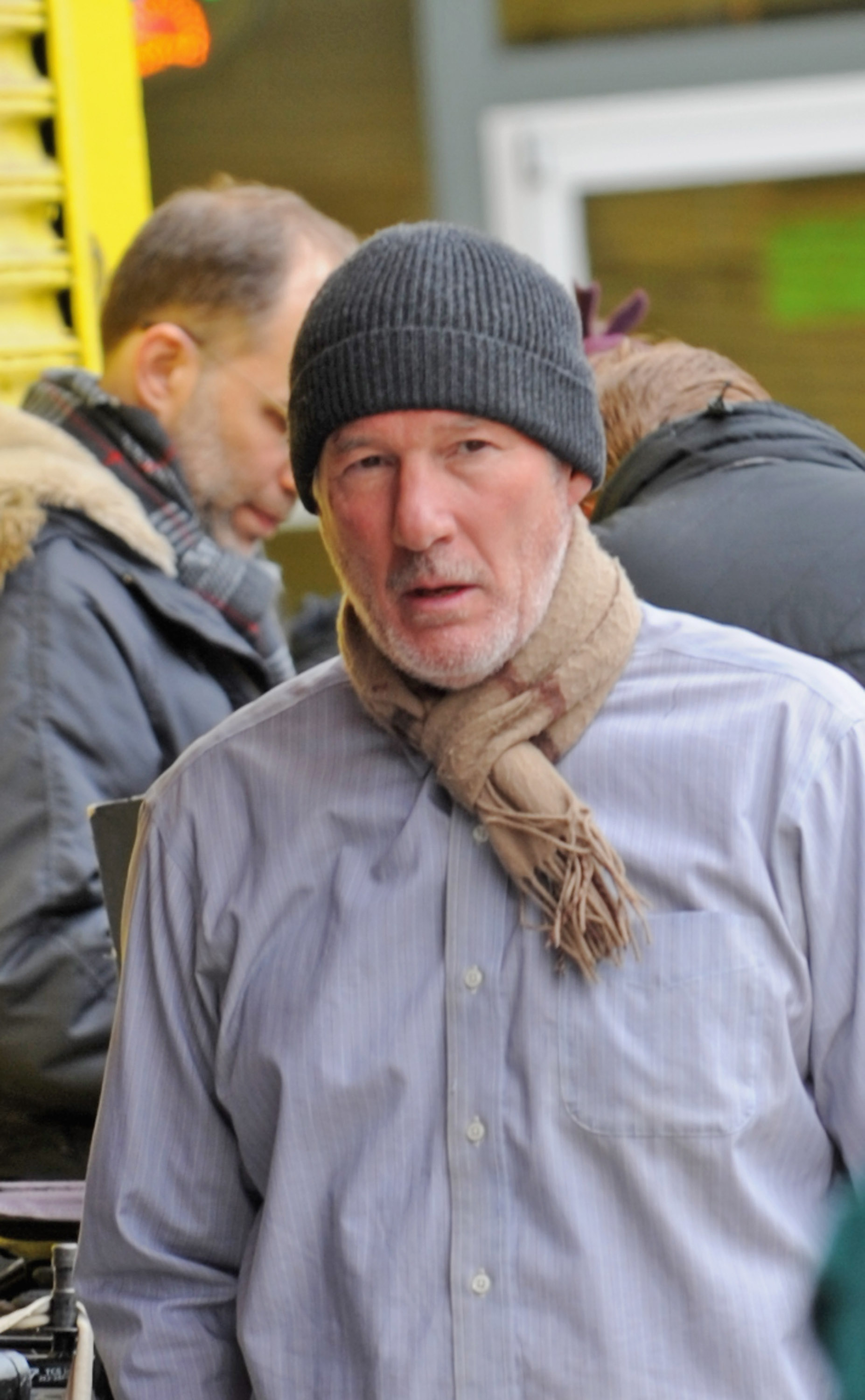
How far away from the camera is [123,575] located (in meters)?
2.56

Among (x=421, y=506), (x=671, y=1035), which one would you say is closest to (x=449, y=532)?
(x=421, y=506)

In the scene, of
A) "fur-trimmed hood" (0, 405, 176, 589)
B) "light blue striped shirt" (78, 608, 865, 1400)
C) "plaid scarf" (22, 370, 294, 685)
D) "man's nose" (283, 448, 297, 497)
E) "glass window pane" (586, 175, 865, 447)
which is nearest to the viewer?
"light blue striped shirt" (78, 608, 865, 1400)

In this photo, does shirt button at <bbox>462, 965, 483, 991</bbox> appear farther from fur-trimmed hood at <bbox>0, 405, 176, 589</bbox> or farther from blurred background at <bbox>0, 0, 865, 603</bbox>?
blurred background at <bbox>0, 0, 865, 603</bbox>

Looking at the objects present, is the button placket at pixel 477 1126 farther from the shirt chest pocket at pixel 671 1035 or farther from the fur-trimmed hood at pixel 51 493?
the fur-trimmed hood at pixel 51 493

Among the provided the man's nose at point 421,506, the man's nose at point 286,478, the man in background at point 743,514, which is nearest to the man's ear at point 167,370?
the man's nose at point 286,478

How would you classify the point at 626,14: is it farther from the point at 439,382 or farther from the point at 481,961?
the point at 481,961

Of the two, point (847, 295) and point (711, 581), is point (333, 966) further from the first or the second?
point (847, 295)

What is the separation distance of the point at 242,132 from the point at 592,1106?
476 cm

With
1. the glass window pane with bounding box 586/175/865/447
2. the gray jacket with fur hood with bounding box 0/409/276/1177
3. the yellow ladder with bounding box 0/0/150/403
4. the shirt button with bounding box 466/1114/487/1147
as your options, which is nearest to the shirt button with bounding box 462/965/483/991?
the shirt button with bounding box 466/1114/487/1147

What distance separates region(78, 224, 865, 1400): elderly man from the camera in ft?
5.19

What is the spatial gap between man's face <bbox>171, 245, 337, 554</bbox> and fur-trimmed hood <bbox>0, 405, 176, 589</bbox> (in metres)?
0.18

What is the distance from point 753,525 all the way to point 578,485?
307 millimetres

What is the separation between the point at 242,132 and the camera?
583 cm

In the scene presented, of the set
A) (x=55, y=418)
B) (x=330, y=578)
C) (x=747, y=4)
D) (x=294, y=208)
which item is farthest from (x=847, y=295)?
(x=55, y=418)
